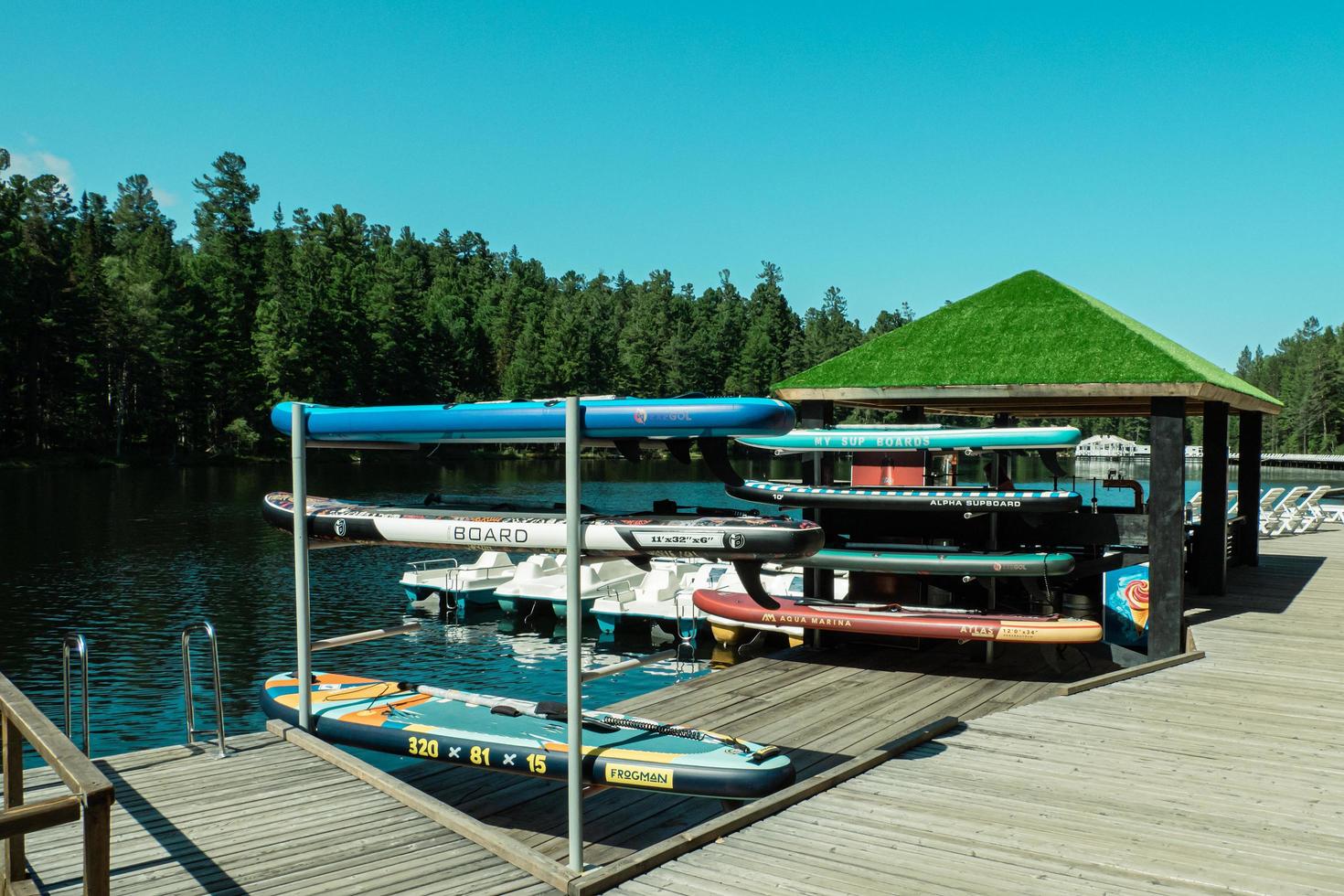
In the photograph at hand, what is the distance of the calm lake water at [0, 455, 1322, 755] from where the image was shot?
1659 centimetres

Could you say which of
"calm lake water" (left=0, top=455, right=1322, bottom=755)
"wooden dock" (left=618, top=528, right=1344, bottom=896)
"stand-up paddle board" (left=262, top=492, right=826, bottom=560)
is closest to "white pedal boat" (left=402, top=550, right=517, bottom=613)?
"calm lake water" (left=0, top=455, right=1322, bottom=755)

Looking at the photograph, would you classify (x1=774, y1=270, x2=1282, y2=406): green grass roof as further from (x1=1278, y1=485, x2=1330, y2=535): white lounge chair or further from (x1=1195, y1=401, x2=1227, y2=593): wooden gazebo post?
(x1=1278, y1=485, x2=1330, y2=535): white lounge chair

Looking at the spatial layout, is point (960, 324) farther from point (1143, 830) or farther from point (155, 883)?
point (155, 883)

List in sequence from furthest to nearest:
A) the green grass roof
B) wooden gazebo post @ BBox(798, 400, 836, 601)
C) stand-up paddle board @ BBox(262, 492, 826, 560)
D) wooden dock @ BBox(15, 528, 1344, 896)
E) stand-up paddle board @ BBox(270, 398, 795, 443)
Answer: wooden gazebo post @ BBox(798, 400, 836, 601), the green grass roof, stand-up paddle board @ BBox(262, 492, 826, 560), stand-up paddle board @ BBox(270, 398, 795, 443), wooden dock @ BBox(15, 528, 1344, 896)

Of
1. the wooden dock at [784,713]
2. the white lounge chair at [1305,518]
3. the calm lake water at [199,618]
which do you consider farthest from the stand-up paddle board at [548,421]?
the white lounge chair at [1305,518]

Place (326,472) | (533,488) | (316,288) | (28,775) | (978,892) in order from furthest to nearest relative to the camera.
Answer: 1. (316,288)
2. (326,472)
3. (533,488)
4. (28,775)
5. (978,892)

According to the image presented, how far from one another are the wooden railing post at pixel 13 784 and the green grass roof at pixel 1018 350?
994 cm

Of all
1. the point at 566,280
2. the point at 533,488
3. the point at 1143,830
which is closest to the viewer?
the point at 1143,830

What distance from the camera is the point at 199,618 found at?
2181 cm

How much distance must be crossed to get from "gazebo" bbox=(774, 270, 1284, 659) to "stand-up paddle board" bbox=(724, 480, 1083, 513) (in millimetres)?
778

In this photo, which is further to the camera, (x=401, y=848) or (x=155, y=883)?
(x=401, y=848)

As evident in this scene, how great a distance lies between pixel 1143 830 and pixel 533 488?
174 ft

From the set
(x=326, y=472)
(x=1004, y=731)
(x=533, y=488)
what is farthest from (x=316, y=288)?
(x=1004, y=731)

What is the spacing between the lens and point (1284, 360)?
164 m
